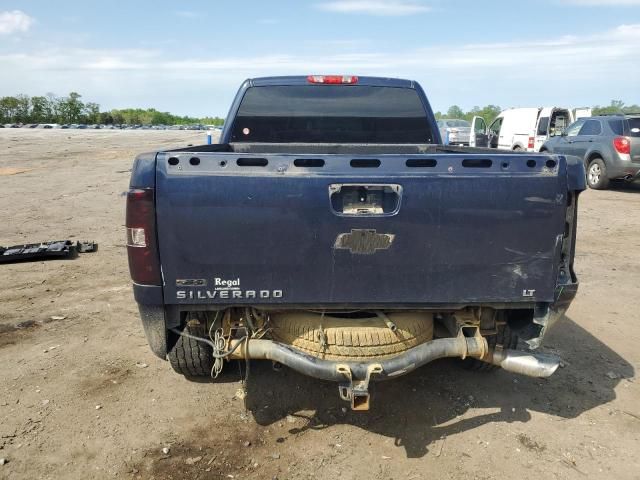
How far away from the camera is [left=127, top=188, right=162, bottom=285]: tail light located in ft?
9.02

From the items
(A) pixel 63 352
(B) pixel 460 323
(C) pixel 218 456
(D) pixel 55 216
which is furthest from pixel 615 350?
(D) pixel 55 216

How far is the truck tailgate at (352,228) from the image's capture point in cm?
277

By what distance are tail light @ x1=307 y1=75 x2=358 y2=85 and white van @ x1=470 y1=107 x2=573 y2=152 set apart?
42.4 ft

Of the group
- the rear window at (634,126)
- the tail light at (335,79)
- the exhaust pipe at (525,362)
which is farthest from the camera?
the rear window at (634,126)

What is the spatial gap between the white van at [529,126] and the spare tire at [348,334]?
48.1 feet

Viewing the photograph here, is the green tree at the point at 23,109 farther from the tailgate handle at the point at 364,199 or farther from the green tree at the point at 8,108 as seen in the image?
the tailgate handle at the point at 364,199

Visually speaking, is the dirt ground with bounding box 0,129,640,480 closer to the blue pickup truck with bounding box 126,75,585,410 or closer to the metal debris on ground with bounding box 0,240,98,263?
the blue pickup truck with bounding box 126,75,585,410

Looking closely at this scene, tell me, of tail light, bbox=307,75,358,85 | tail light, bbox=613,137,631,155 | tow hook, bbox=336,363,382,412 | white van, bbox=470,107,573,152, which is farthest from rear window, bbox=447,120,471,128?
tow hook, bbox=336,363,382,412

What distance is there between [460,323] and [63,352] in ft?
10.5

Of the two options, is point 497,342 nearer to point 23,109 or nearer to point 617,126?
point 617,126

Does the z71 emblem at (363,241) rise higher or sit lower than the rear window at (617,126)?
lower

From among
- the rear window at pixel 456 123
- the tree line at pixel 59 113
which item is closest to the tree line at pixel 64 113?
the tree line at pixel 59 113

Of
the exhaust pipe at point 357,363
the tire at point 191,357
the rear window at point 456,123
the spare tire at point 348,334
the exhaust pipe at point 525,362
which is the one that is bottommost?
the tire at point 191,357

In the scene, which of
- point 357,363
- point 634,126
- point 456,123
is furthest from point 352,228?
point 456,123
